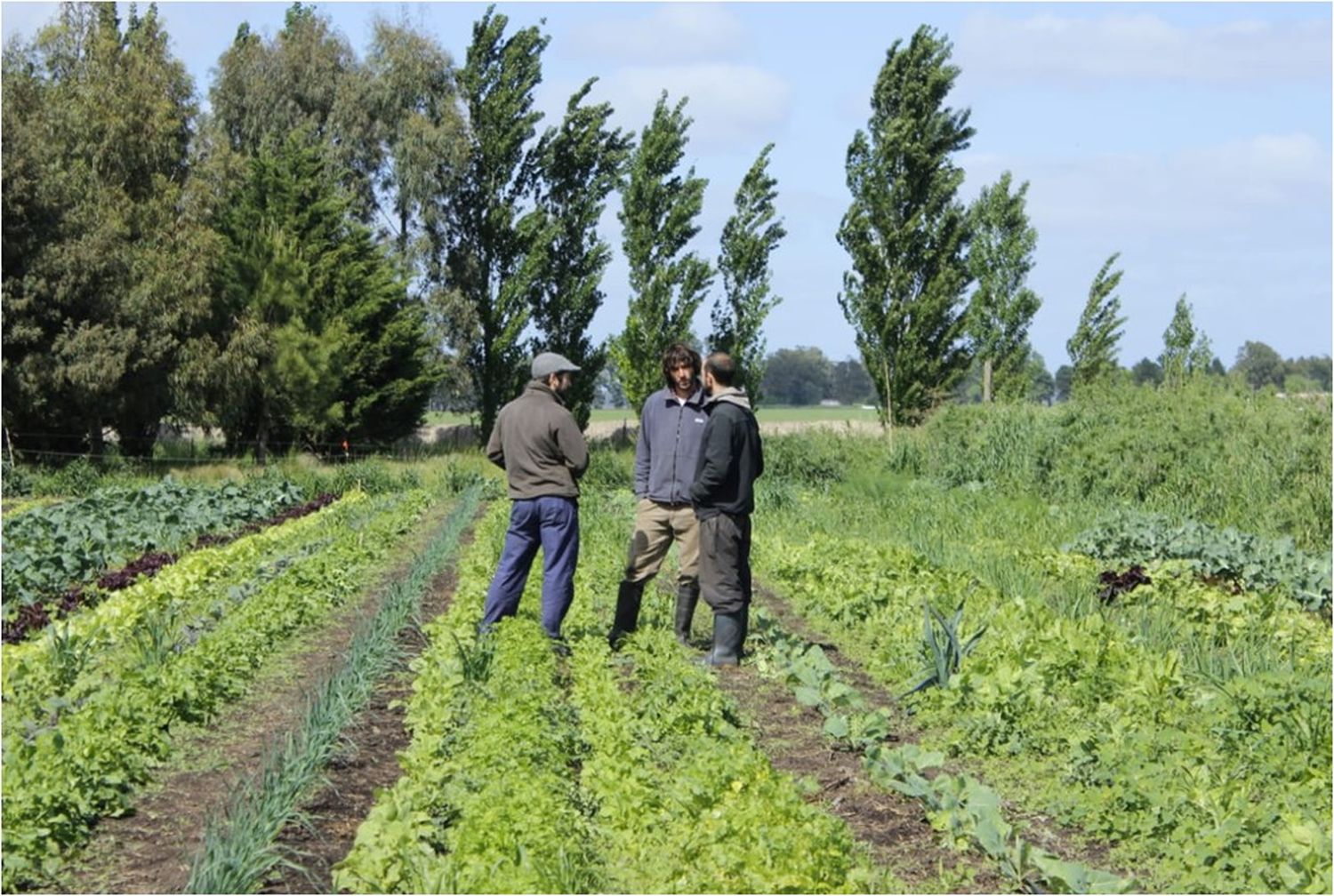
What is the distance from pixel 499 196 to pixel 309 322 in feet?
24.7

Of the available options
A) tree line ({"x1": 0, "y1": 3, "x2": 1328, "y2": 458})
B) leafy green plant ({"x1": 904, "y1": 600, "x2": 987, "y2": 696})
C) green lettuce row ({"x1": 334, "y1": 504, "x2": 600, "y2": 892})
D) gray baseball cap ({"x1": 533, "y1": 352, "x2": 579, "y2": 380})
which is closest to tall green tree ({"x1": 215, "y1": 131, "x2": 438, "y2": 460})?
tree line ({"x1": 0, "y1": 3, "x2": 1328, "y2": 458})

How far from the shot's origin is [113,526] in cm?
1689

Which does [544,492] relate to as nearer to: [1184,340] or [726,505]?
[726,505]

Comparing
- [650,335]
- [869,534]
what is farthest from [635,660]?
[650,335]

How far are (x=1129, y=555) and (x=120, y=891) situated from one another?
31.9ft

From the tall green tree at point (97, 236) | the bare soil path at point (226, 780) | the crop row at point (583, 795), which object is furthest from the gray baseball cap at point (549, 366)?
the tall green tree at point (97, 236)

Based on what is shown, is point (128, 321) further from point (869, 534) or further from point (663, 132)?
point (869, 534)

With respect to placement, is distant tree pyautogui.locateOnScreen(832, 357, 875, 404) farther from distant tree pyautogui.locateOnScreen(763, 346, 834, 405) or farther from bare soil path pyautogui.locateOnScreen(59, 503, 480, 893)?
bare soil path pyautogui.locateOnScreen(59, 503, 480, 893)

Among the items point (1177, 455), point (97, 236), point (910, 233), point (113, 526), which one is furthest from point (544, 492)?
point (910, 233)

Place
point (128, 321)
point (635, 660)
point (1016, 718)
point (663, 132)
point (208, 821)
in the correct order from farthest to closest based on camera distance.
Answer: point (663, 132), point (128, 321), point (635, 660), point (1016, 718), point (208, 821)

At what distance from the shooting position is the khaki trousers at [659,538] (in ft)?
31.2

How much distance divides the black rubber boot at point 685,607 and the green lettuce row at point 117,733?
2605 mm

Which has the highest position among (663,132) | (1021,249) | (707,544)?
(663,132)

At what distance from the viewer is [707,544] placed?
923 centimetres
